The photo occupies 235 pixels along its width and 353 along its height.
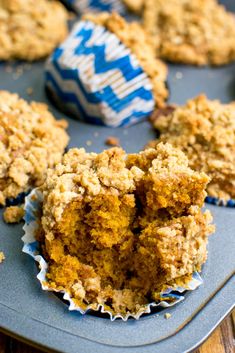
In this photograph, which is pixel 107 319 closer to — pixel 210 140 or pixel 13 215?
pixel 13 215

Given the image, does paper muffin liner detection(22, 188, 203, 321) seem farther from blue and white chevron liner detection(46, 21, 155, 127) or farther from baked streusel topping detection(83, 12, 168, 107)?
baked streusel topping detection(83, 12, 168, 107)

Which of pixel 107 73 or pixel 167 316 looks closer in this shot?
pixel 167 316

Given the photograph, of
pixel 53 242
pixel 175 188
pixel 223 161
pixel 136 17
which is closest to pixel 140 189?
pixel 175 188

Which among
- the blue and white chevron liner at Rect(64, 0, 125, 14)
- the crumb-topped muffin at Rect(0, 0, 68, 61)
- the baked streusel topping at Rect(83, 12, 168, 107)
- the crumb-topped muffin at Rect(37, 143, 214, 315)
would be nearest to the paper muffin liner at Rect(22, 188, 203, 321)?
the crumb-topped muffin at Rect(37, 143, 214, 315)

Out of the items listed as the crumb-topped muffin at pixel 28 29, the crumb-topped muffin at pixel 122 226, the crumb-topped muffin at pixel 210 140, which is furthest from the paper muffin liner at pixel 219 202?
the crumb-topped muffin at pixel 28 29

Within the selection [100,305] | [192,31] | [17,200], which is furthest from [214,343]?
[192,31]

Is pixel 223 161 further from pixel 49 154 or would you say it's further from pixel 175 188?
pixel 49 154
